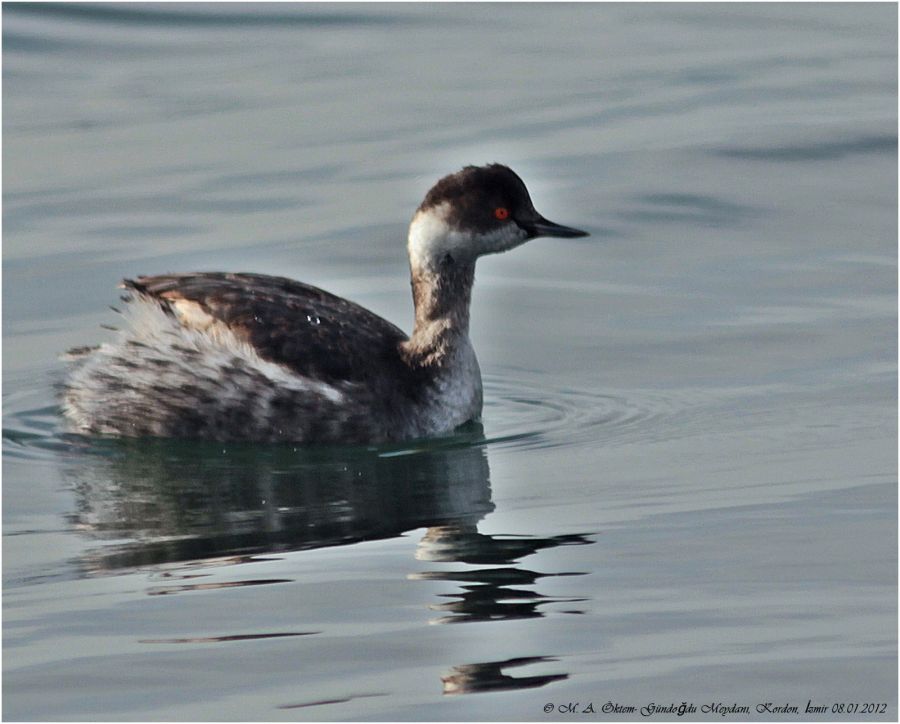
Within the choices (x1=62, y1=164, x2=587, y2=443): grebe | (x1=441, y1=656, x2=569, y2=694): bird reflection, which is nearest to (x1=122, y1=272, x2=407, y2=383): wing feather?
(x1=62, y1=164, x2=587, y2=443): grebe

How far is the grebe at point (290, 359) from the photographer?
9523 millimetres

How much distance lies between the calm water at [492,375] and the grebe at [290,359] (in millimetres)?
167

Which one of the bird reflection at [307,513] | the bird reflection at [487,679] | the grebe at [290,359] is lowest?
the bird reflection at [487,679]

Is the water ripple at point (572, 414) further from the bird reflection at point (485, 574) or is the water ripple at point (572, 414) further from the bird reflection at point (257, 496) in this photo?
the bird reflection at point (485, 574)

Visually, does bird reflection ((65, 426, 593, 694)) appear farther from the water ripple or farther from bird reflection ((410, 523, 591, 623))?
the water ripple

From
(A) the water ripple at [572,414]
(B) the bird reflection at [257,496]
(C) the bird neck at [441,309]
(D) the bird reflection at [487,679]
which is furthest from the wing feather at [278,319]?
(D) the bird reflection at [487,679]

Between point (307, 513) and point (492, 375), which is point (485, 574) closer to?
point (307, 513)

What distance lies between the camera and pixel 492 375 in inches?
430

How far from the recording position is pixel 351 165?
14891mm

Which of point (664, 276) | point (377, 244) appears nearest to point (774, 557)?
point (664, 276)

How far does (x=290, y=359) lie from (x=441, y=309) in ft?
3.19

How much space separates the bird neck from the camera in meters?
10.1

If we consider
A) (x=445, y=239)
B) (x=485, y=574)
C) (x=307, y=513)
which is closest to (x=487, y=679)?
(x=485, y=574)

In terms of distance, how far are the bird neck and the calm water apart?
1.56 feet
